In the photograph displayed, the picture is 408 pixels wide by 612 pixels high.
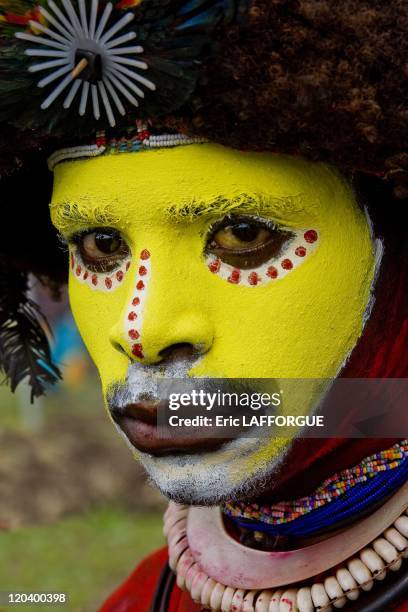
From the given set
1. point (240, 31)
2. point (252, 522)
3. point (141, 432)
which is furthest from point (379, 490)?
point (240, 31)

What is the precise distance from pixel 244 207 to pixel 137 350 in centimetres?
30

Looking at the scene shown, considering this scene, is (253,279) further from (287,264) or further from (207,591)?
(207,591)

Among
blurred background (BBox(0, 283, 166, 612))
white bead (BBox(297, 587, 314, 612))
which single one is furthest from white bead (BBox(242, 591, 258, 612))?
blurred background (BBox(0, 283, 166, 612))

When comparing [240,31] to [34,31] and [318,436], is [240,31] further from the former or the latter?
[318,436]

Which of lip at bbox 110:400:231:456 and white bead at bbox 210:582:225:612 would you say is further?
white bead at bbox 210:582:225:612

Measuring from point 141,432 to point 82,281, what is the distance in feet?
1.14

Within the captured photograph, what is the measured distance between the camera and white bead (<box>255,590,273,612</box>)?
1.68 m

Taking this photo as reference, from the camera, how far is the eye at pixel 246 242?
1561mm

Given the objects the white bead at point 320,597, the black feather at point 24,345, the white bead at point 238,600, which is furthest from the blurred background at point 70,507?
the white bead at point 320,597

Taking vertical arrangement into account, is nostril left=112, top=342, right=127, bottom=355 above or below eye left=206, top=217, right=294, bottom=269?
below

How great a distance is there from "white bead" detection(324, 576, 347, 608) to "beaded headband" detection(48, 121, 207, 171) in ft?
2.70

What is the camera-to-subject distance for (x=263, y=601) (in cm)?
169

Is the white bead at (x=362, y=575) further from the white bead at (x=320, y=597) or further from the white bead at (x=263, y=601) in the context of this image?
the white bead at (x=263, y=601)

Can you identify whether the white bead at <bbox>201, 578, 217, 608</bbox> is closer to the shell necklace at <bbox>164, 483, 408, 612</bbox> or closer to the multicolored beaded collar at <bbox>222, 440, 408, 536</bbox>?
the shell necklace at <bbox>164, 483, 408, 612</bbox>
